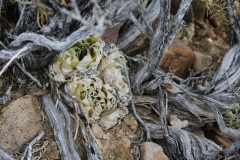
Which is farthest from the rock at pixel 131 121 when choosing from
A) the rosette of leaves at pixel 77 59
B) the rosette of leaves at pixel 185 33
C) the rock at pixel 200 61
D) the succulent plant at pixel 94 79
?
the rosette of leaves at pixel 185 33

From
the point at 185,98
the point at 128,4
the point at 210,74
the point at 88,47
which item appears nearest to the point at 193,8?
the point at 210,74

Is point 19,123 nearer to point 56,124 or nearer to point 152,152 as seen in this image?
point 56,124

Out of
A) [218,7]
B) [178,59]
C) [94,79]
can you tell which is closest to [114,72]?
[94,79]

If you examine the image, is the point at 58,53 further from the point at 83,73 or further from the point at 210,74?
the point at 210,74

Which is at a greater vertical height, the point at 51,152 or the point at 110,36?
the point at 110,36

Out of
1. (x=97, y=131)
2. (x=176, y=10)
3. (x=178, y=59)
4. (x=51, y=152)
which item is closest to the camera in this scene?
(x=51, y=152)

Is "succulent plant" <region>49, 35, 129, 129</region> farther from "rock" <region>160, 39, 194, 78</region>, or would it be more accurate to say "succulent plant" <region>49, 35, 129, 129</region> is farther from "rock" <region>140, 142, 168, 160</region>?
"rock" <region>160, 39, 194, 78</region>

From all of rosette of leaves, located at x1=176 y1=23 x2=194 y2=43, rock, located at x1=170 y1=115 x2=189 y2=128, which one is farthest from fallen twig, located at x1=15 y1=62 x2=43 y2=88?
rosette of leaves, located at x1=176 y1=23 x2=194 y2=43
